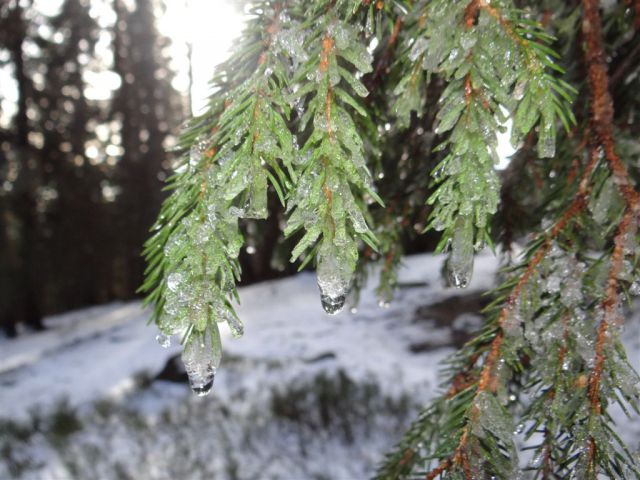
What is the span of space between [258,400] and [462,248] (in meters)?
5.05

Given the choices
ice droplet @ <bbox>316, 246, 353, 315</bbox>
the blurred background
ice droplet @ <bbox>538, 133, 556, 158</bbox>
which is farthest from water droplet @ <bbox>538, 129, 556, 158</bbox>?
the blurred background

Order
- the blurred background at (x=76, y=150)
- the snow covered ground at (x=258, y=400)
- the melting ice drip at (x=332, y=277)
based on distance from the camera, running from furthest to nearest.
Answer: the blurred background at (x=76, y=150)
the snow covered ground at (x=258, y=400)
the melting ice drip at (x=332, y=277)

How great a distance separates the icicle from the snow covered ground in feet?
10.5

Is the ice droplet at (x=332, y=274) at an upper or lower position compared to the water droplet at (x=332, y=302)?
upper

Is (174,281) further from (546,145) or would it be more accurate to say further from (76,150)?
(76,150)

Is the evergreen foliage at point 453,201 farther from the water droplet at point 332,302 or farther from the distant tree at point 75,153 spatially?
the distant tree at point 75,153

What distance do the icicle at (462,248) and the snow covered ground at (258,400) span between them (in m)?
3.21

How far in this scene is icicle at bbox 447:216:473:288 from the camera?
2.35 ft

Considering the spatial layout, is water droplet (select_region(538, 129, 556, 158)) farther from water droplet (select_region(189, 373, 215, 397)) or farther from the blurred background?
the blurred background

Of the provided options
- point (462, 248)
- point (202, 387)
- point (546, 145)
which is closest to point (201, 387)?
point (202, 387)

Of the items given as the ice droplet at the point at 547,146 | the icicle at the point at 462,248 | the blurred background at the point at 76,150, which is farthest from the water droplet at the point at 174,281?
the blurred background at the point at 76,150

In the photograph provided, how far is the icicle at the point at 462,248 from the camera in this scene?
0.71m

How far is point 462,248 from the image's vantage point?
72 centimetres

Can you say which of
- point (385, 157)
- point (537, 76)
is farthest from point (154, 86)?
point (537, 76)
